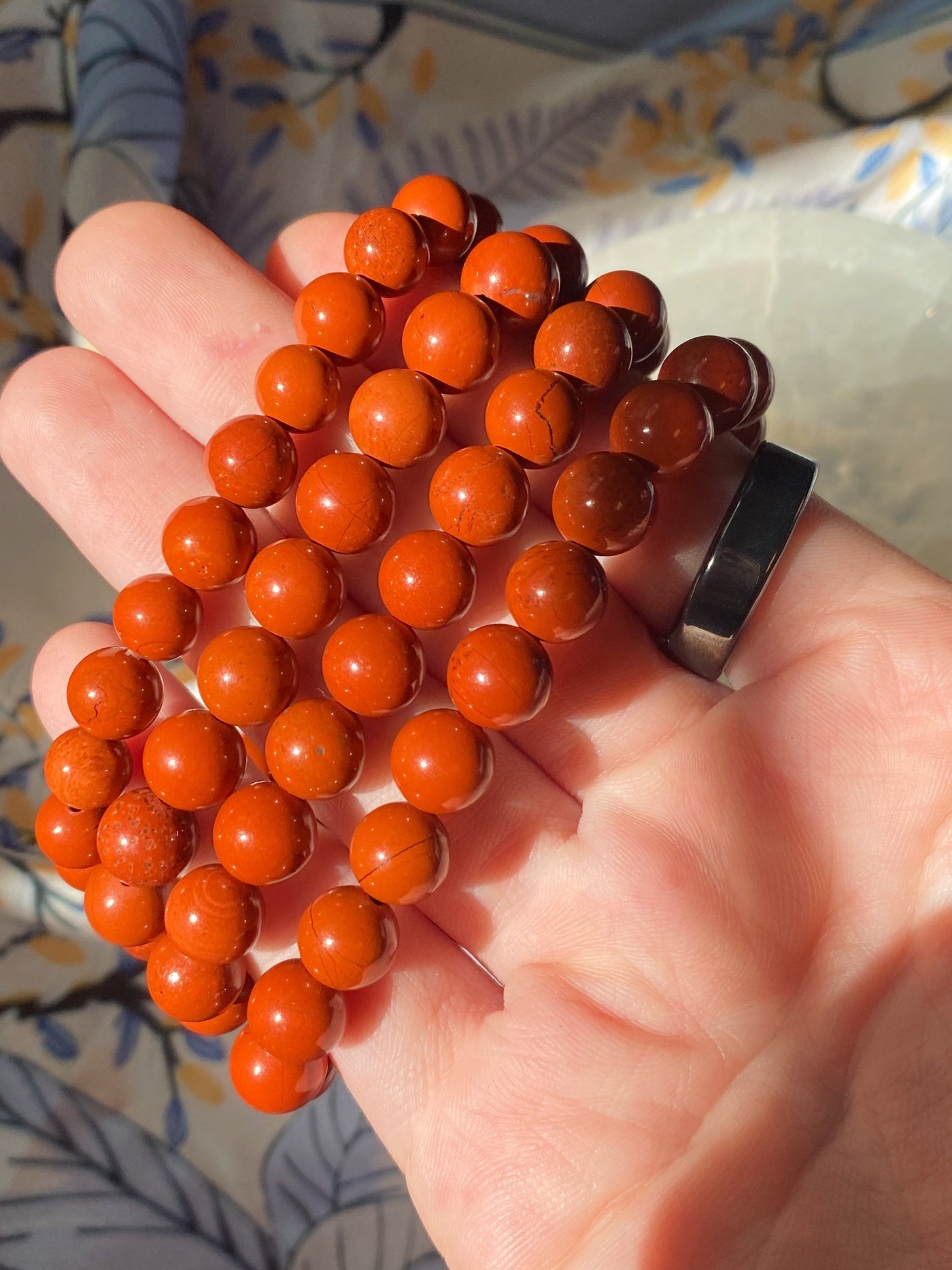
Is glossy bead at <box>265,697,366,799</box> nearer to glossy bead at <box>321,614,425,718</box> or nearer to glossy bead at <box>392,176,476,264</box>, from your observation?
glossy bead at <box>321,614,425,718</box>

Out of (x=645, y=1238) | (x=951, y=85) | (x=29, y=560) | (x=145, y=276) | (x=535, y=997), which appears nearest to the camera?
(x=645, y=1238)

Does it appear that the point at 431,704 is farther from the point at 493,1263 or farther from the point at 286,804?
the point at 493,1263

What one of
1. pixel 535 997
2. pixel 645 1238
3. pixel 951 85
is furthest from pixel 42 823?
pixel 951 85

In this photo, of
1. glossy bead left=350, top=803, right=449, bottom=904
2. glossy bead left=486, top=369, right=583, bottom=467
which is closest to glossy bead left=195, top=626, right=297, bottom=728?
A: glossy bead left=350, top=803, right=449, bottom=904

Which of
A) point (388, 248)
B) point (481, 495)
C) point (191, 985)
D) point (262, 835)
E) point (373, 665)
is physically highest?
point (388, 248)

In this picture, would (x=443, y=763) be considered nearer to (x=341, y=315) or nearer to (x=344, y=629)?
(x=344, y=629)

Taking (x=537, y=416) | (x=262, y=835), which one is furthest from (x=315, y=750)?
(x=537, y=416)

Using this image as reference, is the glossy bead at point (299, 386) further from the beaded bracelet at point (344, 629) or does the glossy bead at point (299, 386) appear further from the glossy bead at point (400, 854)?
the glossy bead at point (400, 854)
